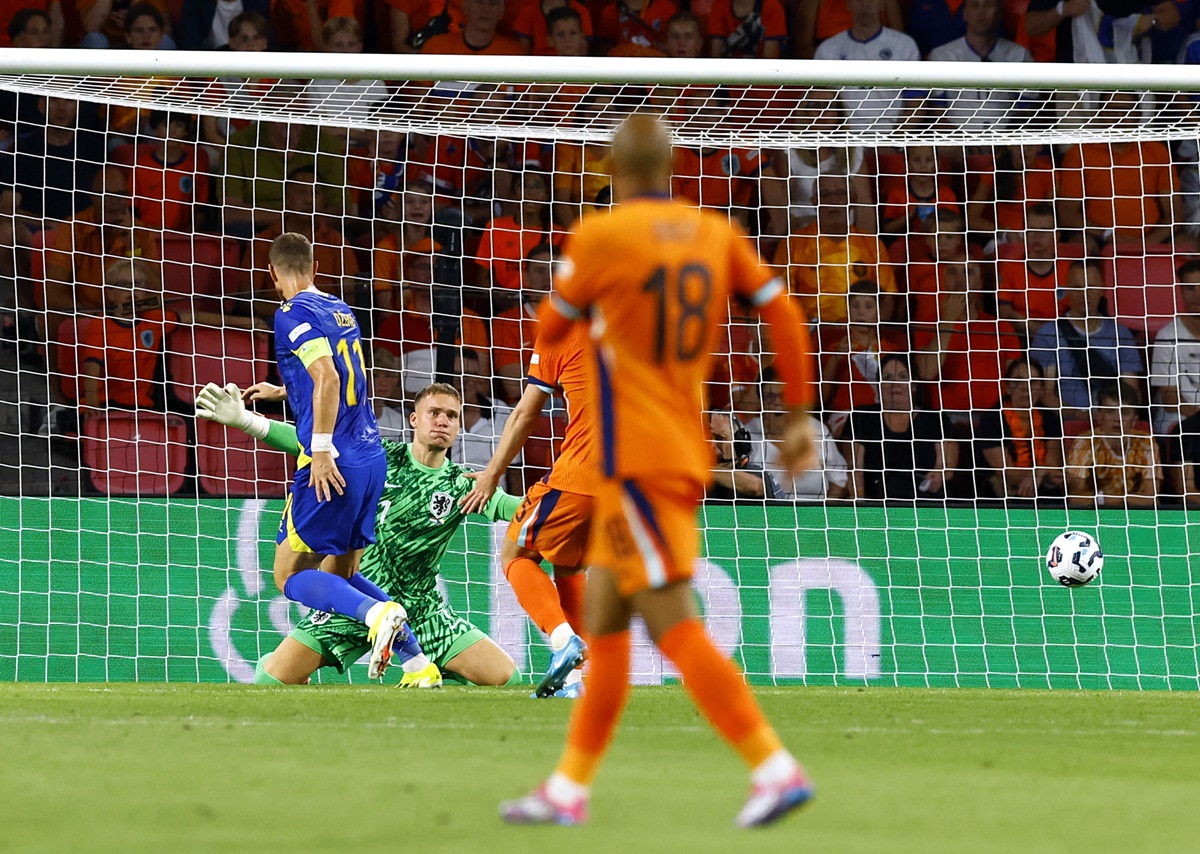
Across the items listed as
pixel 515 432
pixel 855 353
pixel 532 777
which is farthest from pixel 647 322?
pixel 855 353

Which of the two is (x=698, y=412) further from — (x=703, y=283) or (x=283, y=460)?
(x=283, y=460)

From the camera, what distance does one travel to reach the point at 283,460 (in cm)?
1050

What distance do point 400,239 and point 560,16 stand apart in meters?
2.31

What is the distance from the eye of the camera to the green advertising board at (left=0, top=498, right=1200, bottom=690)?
922 centimetres

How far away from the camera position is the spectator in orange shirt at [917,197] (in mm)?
11828

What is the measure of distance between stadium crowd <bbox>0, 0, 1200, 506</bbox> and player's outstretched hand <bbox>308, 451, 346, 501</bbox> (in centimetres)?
245

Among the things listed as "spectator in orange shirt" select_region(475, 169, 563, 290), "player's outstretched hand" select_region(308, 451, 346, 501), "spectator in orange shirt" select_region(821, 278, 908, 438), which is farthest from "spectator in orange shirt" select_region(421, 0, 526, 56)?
"player's outstretched hand" select_region(308, 451, 346, 501)

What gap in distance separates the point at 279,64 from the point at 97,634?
129 inches

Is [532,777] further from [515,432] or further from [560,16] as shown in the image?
[560,16]

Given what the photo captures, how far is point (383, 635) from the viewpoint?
7.48 metres

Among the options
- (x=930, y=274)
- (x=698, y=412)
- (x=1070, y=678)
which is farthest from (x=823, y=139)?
(x=698, y=412)

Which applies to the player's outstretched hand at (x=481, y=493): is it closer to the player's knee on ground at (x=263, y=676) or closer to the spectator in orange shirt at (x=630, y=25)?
the player's knee on ground at (x=263, y=676)

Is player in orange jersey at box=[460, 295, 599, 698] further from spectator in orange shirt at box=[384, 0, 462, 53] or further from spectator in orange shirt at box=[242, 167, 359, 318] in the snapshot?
spectator in orange shirt at box=[384, 0, 462, 53]

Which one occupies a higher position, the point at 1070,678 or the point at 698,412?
the point at 698,412
